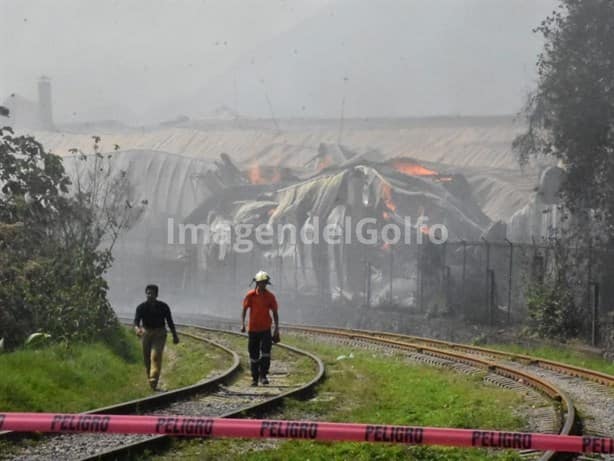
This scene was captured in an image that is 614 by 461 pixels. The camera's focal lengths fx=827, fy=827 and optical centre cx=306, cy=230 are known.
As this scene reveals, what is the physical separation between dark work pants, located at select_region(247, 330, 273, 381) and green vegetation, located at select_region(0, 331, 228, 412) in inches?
50.5

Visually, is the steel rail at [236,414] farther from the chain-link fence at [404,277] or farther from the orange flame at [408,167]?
the orange flame at [408,167]

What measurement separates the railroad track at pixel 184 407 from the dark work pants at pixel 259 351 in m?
0.30

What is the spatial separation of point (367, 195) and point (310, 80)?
58901 mm

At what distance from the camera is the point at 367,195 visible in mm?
47250

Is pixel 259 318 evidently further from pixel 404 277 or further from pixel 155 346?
pixel 404 277

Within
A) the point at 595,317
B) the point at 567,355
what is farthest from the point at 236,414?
the point at 595,317

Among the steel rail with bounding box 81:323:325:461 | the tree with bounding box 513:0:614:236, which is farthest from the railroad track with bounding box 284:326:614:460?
the tree with bounding box 513:0:614:236

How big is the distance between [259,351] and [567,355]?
32.8 ft

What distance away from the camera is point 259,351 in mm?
14031

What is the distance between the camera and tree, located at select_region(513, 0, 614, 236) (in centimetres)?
2939

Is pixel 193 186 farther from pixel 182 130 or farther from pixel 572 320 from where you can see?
pixel 572 320

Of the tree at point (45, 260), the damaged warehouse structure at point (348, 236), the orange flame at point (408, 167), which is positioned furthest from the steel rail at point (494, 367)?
the orange flame at point (408, 167)

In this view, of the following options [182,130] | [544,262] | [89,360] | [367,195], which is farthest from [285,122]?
[89,360]

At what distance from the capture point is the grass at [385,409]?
8297 mm
